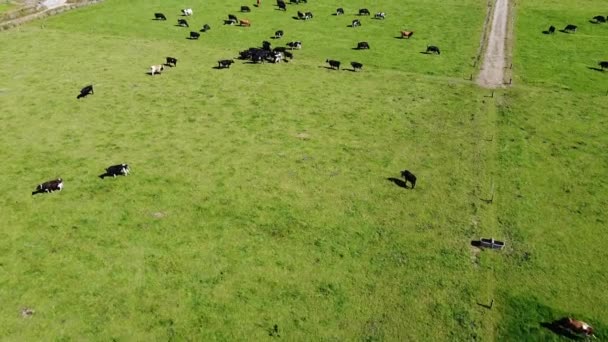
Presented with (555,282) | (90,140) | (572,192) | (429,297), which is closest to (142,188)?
(90,140)

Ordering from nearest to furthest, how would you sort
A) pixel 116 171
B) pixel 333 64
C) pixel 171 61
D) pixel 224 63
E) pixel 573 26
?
pixel 116 171
pixel 224 63
pixel 171 61
pixel 333 64
pixel 573 26

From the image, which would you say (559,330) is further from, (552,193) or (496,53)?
(496,53)

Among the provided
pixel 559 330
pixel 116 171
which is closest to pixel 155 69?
pixel 116 171

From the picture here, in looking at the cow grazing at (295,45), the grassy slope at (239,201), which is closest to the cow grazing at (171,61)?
the grassy slope at (239,201)

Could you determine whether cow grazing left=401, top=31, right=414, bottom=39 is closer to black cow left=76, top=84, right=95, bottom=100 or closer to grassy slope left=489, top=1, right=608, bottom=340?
grassy slope left=489, top=1, right=608, bottom=340

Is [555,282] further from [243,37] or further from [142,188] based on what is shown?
[243,37]

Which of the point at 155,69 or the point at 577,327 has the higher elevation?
the point at 155,69

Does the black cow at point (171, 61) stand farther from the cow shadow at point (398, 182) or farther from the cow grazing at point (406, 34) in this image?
the cow grazing at point (406, 34)
